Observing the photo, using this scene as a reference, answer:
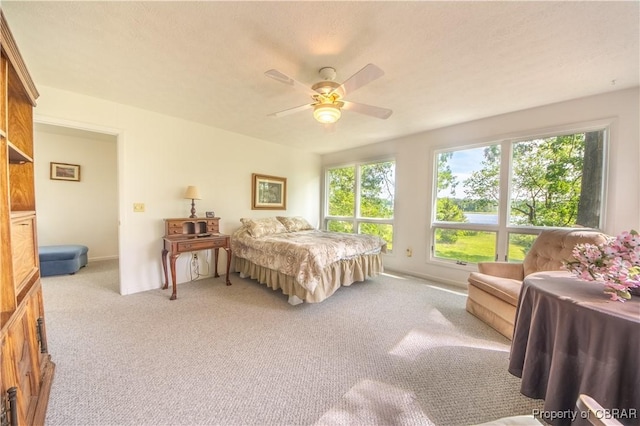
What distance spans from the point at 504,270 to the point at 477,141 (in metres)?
1.87

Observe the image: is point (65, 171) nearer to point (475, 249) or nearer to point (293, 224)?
point (293, 224)

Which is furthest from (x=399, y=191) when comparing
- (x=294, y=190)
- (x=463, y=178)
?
(x=294, y=190)

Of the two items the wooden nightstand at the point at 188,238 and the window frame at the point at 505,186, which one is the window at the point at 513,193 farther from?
the wooden nightstand at the point at 188,238

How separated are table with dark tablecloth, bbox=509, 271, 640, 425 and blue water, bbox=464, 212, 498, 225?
210 centimetres

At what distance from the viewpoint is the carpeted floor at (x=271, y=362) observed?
1.41 meters

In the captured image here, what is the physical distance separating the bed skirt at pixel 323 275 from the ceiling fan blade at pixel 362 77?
2023mm

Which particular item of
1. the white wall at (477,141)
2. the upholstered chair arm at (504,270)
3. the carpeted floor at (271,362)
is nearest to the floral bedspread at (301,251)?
the carpeted floor at (271,362)

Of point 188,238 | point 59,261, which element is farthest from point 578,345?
point 59,261

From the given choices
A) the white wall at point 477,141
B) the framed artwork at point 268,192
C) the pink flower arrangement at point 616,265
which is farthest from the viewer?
the framed artwork at point 268,192

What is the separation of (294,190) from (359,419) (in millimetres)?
4219

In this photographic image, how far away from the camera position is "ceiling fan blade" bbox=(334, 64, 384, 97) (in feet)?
5.44

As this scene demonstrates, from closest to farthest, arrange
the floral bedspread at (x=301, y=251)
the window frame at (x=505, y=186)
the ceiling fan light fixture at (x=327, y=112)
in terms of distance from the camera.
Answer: the ceiling fan light fixture at (x=327, y=112)
the window frame at (x=505, y=186)
the floral bedspread at (x=301, y=251)

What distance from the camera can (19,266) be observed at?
138 cm

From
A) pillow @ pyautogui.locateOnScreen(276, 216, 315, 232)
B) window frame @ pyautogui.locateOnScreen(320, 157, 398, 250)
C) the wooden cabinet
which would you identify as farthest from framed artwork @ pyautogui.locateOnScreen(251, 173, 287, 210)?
the wooden cabinet
